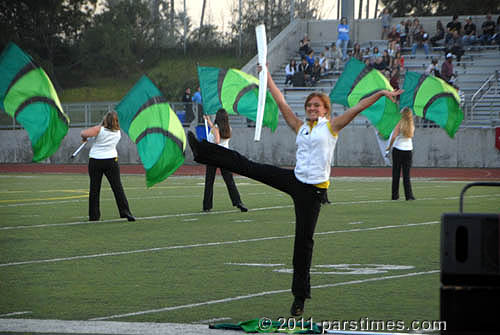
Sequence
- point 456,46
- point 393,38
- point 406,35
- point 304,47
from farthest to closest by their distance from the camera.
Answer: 1. point 304,47
2. point 406,35
3. point 393,38
4. point 456,46

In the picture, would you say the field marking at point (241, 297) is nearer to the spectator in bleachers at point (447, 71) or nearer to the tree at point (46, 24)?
the spectator in bleachers at point (447, 71)

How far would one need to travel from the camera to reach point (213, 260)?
34.5ft

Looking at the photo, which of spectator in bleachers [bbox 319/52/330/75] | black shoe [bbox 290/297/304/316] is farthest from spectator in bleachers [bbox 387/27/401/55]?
black shoe [bbox 290/297/304/316]

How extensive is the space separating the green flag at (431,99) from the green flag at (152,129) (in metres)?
10.6

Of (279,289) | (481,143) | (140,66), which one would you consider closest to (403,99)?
(481,143)

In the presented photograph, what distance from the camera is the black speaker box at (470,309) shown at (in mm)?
4422

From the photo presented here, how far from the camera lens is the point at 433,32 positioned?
4447 centimetres

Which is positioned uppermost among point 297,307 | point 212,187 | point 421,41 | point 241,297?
point 421,41

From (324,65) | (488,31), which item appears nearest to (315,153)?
(324,65)

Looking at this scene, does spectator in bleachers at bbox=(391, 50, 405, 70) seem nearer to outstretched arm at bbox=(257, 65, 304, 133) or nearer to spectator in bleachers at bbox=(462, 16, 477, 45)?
spectator in bleachers at bbox=(462, 16, 477, 45)

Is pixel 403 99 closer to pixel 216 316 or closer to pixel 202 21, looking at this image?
pixel 216 316

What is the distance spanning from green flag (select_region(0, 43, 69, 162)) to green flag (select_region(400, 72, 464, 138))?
42.1 ft

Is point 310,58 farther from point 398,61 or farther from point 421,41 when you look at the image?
point 421,41

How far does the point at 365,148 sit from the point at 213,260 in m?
25.4
